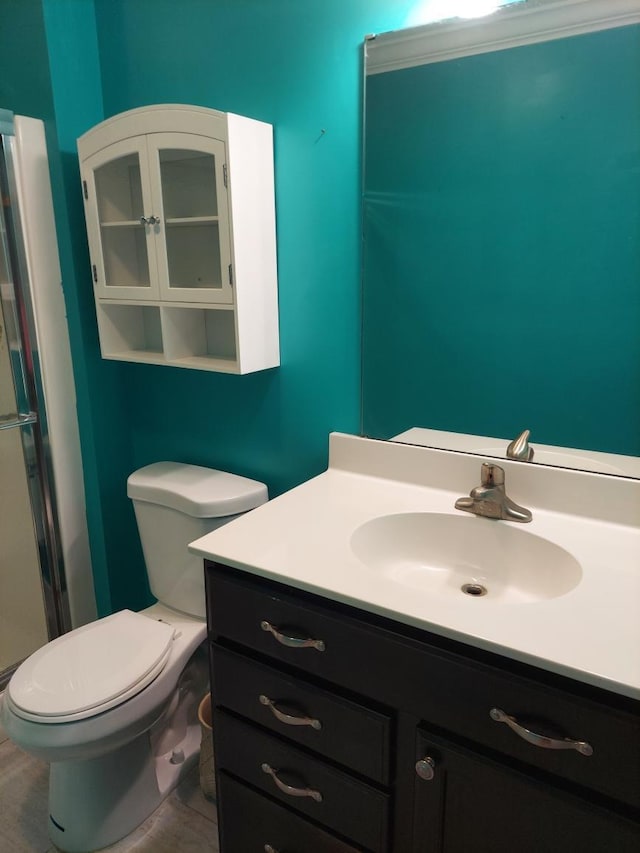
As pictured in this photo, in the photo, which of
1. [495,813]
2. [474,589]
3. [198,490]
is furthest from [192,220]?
[495,813]

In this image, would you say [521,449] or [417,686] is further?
[521,449]

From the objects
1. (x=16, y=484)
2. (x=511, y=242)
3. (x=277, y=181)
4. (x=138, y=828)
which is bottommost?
(x=138, y=828)

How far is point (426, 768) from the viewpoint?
0.87 m

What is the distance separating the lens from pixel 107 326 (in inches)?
65.7

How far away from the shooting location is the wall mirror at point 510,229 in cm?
107

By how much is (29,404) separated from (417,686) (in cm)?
143

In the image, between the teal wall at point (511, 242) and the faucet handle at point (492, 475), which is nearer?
the teal wall at point (511, 242)

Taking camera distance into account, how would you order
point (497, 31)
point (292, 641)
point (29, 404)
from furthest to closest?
1. point (29, 404)
2. point (497, 31)
3. point (292, 641)

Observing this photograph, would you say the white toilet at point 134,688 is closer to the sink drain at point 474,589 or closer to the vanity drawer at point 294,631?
the vanity drawer at point 294,631

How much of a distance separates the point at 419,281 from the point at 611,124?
46 centimetres

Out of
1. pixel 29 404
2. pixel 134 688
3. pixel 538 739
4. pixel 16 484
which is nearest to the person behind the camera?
pixel 538 739

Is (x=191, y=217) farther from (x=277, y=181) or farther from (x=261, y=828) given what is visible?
(x=261, y=828)

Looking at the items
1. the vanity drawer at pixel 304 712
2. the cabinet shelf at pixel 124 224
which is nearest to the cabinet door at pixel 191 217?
the cabinet shelf at pixel 124 224

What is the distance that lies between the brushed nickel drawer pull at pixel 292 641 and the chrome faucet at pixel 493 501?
445mm
